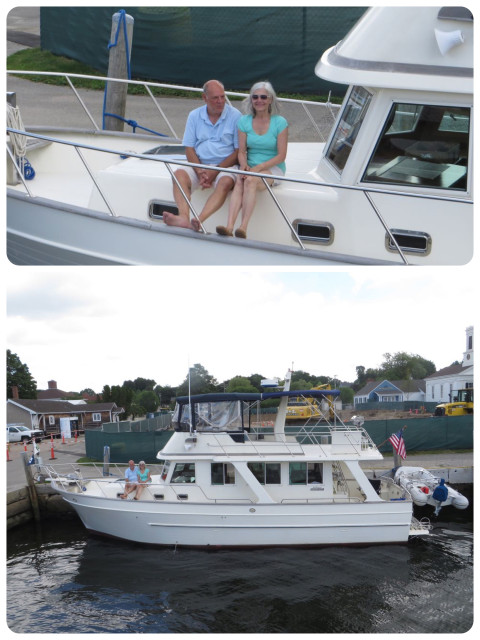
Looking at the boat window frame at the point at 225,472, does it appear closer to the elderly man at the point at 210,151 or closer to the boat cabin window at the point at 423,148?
the elderly man at the point at 210,151

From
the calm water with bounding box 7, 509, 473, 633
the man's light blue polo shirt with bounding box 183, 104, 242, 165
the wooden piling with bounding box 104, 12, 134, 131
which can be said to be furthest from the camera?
the wooden piling with bounding box 104, 12, 134, 131

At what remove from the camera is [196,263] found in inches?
237

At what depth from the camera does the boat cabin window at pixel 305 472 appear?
10.5 metres

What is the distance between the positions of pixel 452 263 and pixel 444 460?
8986 mm

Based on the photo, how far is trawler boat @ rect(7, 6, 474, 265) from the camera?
17.7 ft

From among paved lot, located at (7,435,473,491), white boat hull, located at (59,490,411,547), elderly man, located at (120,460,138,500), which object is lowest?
white boat hull, located at (59,490,411,547)

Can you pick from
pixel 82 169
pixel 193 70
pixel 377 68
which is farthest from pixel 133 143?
pixel 193 70

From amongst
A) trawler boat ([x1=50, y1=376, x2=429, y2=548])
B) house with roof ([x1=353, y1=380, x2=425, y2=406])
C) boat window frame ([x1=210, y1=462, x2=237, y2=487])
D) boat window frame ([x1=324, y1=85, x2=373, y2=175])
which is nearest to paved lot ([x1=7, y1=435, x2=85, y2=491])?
trawler boat ([x1=50, y1=376, x2=429, y2=548])

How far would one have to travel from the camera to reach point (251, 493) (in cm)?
1048

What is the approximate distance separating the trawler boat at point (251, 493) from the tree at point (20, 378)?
19.0 feet

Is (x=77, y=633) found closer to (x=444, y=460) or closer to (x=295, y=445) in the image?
(x=295, y=445)

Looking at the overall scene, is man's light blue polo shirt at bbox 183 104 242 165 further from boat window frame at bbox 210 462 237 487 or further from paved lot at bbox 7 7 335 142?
boat window frame at bbox 210 462 237 487

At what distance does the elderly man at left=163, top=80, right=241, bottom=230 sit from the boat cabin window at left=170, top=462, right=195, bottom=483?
18.6 ft

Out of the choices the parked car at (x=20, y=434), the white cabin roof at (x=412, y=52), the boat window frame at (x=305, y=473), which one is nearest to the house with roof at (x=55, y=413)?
the parked car at (x=20, y=434)
